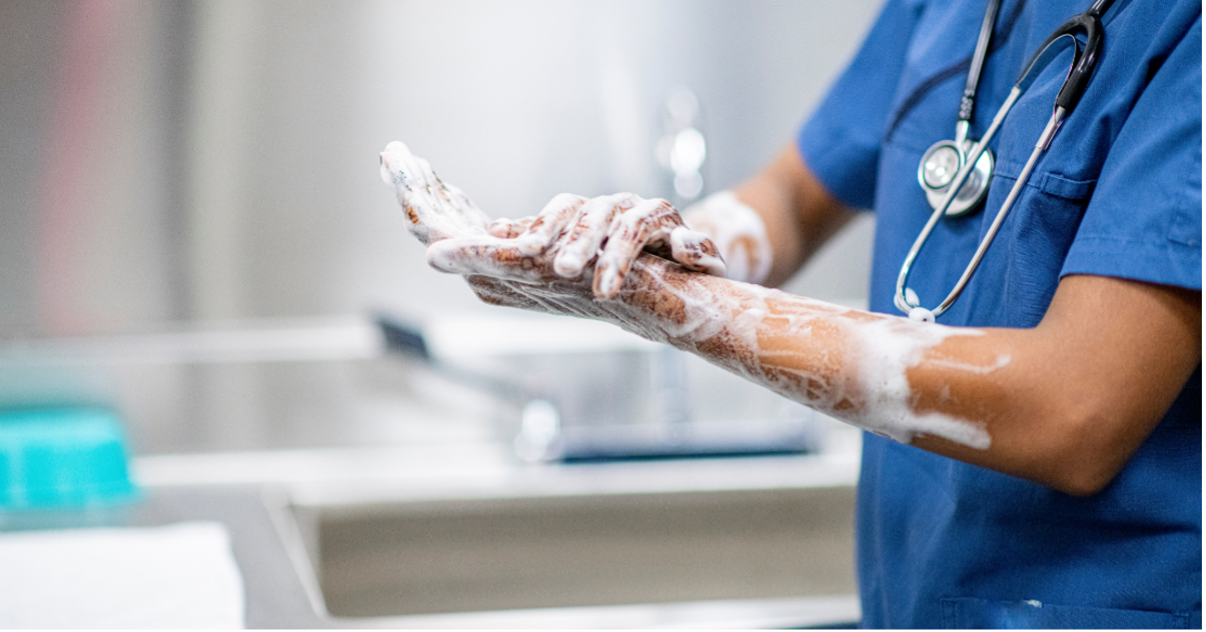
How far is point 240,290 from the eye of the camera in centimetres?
134

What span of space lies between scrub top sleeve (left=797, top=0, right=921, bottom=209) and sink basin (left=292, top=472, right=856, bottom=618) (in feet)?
1.72

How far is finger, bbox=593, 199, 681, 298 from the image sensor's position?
21.6 inches

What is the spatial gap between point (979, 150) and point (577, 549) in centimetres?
86

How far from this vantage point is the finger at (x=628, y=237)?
0.55m

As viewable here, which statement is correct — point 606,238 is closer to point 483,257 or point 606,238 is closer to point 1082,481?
point 483,257

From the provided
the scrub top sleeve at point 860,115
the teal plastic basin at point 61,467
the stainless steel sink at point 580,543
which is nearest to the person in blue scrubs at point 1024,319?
the scrub top sleeve at point 860,115

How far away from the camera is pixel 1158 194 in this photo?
54 cm

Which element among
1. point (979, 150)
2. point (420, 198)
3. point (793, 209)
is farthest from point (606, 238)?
point (793, 209)

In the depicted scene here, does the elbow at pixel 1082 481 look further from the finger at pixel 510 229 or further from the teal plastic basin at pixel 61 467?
the teal plastic basin at pixel 61 467

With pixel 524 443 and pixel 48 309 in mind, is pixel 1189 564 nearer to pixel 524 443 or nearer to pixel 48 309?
pixel 524 443

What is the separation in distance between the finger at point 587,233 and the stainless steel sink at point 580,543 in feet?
2.42

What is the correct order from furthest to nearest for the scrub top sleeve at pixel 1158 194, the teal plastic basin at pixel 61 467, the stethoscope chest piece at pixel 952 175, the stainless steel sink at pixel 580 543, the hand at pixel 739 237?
the stainless steel sink at pixel 580 543 < the teal plastic basin at pixel 61 467 < the hand at pixel 739 237 < the stethoscope chest piece at pixel 952 175 < the scrub top sleeve at pixel 1158 194

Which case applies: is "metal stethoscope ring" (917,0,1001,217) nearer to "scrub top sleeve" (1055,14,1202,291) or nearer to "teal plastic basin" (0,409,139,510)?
"scrub top sleeve" (1055,14,1202,291)

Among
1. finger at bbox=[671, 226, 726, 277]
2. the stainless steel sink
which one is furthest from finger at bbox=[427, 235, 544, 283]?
the stainless steel sink
